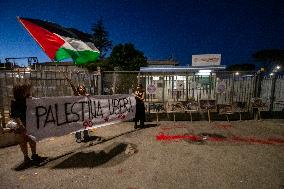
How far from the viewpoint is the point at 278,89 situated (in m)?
13.7

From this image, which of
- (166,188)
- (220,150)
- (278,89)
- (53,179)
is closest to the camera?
(166,188)

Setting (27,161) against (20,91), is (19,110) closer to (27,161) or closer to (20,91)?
(20,91)

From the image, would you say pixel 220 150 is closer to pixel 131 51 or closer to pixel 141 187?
pixel 141 187

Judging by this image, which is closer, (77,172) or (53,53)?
(77,172)

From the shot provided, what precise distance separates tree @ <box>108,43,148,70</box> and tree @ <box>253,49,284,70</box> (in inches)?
1327

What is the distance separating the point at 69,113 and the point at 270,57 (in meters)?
62.3

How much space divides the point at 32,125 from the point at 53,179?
1.56 m

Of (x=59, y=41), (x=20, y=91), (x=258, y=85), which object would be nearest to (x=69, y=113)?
(x=20, y=91)

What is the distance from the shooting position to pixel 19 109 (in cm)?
571

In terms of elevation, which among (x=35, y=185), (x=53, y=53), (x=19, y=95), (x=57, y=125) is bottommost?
(x=35, y=185)

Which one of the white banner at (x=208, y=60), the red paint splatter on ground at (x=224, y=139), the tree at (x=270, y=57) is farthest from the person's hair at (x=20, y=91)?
the tree at (x=270, y=57)

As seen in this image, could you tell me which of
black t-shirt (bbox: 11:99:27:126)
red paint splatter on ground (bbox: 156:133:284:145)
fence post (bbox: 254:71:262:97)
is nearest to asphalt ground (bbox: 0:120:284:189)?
red paint splatter on ground (bbox: 156:133:284:145)

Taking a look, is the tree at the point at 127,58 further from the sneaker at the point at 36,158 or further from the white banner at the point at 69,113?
the sneaker at the point at 36,158

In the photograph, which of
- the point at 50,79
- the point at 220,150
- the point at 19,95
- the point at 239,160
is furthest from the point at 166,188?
the point at 50,79
